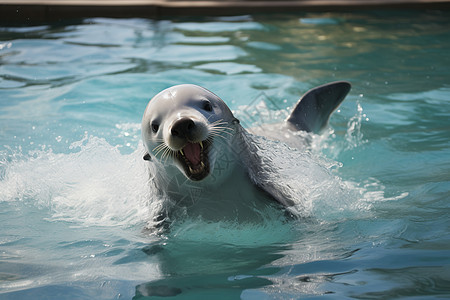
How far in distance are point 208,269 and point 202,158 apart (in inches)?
22.4

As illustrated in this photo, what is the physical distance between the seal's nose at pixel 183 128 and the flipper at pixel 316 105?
228 centimetres

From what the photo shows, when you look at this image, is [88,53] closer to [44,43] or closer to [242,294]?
[44,43]

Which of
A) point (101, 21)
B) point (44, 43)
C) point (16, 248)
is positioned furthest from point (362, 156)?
point (101, 21)

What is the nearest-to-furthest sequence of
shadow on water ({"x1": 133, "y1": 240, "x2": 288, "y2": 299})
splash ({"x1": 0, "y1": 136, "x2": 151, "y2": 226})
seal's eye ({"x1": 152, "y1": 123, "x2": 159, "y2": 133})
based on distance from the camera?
shadow on water ({"x1": 133, "y1": 240, "x2": 288, "y2": 299})
seal's eye ({"x1": 152, "y1": 123, "x2": 159, "y2": 133})
splash ({"x1": 0, "y1": 136, "x2": 151, "y2": 226})

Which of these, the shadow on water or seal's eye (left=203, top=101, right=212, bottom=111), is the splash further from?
seal's eye (left=203, top=101, right=212, bottom=111)

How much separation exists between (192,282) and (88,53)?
6.01m

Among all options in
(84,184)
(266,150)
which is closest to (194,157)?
(266,150)

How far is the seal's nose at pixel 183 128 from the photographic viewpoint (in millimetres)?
2818

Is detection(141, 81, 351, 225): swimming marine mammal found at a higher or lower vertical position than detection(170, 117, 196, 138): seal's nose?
lower

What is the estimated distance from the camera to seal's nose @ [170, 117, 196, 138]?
2818 mm

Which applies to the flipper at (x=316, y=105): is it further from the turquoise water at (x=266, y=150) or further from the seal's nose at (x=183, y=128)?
the seal's nose at (x=183, y=128)

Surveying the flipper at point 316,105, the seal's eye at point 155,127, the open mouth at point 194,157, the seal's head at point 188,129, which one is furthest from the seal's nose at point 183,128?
the flipper at point 316,105

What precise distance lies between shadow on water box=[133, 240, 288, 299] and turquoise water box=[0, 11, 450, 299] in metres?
0.01

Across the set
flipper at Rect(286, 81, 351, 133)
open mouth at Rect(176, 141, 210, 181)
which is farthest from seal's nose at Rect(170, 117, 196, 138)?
flipper at Rect(286, 81, 351, 133)
